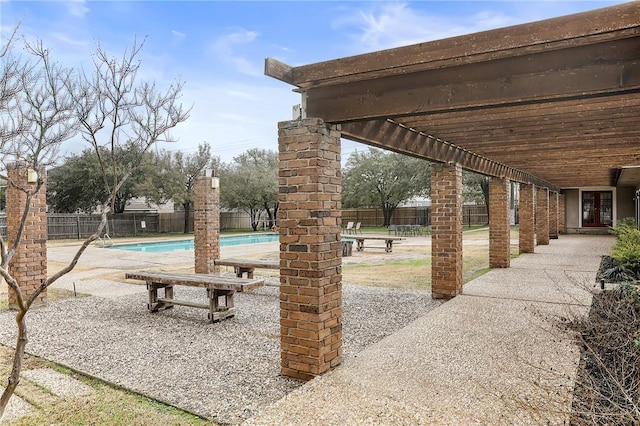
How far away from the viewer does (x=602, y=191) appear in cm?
2128

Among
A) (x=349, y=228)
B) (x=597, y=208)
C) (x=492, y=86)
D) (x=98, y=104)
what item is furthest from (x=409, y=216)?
(x=98, y=104)

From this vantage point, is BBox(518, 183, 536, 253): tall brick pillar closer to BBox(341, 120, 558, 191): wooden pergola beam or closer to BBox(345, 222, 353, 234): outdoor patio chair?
BBox(341, 120, 558, 191): wooden pergola beam

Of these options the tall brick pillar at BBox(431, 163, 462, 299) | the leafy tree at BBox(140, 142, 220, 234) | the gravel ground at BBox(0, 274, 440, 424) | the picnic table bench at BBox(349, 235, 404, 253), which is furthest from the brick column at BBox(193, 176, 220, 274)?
the leafy tree at BBox(140, 142, 220, 234)

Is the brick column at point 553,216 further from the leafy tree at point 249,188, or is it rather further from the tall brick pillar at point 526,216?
the leafy tree at point 249,188

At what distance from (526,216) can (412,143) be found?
938cm

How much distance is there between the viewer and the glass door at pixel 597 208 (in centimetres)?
2106

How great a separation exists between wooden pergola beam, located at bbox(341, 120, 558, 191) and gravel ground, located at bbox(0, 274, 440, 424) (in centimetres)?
227

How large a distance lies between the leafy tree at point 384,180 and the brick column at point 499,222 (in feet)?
63.7

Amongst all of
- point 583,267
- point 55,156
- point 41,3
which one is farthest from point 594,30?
point 583,267

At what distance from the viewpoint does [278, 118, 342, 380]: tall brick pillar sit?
3781 millimetres

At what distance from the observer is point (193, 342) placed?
514cm

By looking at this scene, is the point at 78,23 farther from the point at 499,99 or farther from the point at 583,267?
the point at 583,267

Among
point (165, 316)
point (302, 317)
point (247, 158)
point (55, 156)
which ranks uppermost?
point (247, 158)

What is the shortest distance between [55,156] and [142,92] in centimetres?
121
